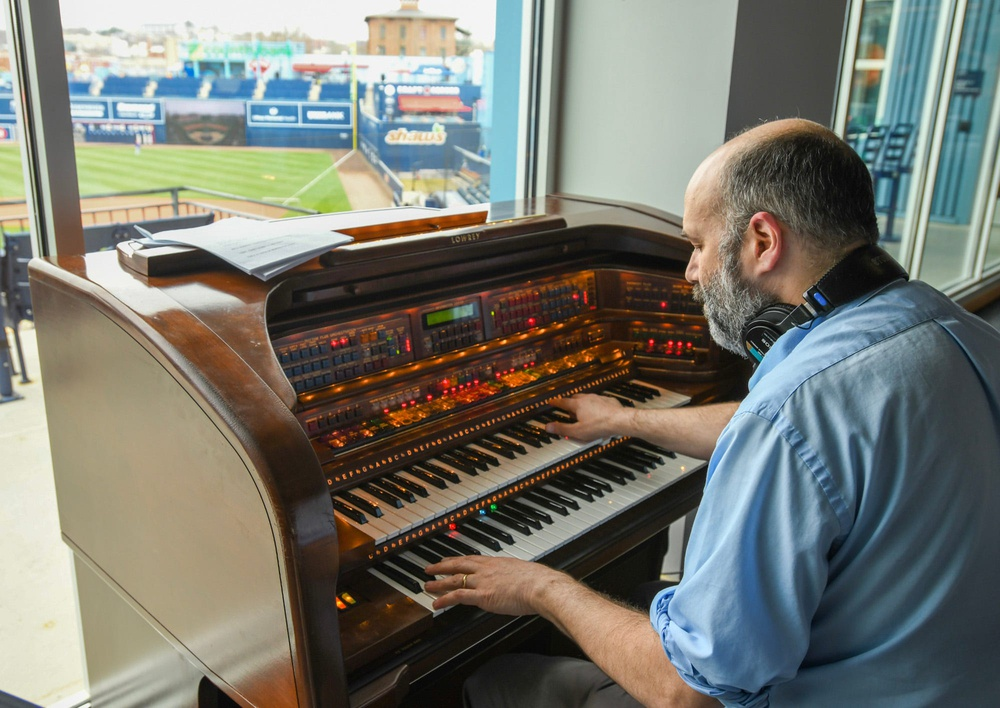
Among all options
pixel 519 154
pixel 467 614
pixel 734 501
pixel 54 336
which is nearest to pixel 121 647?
pixel 54 336

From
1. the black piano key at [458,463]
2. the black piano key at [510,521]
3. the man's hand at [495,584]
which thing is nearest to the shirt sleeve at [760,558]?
the man's hand at [495,584]

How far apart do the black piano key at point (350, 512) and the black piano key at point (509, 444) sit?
0.42m

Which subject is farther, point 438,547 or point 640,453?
point 640,453

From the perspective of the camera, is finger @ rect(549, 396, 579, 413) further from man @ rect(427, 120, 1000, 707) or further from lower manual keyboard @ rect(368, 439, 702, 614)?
man @ rect(427, 120, 1000, 707)

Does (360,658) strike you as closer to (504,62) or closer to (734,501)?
(734,501)

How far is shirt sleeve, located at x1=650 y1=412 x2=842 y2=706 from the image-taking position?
102cm

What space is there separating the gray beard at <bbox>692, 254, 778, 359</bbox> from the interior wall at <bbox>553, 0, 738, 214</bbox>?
1.52 m

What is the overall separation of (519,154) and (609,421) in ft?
4.91

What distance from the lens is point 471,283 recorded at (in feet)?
6.70

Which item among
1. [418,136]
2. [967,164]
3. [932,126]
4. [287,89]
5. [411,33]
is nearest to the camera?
[287,89]

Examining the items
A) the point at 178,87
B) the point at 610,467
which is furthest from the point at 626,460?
the point at 178,87

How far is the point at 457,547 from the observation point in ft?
5.18

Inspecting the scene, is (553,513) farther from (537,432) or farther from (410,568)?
(410,568)

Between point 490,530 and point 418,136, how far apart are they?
61.6 inches
